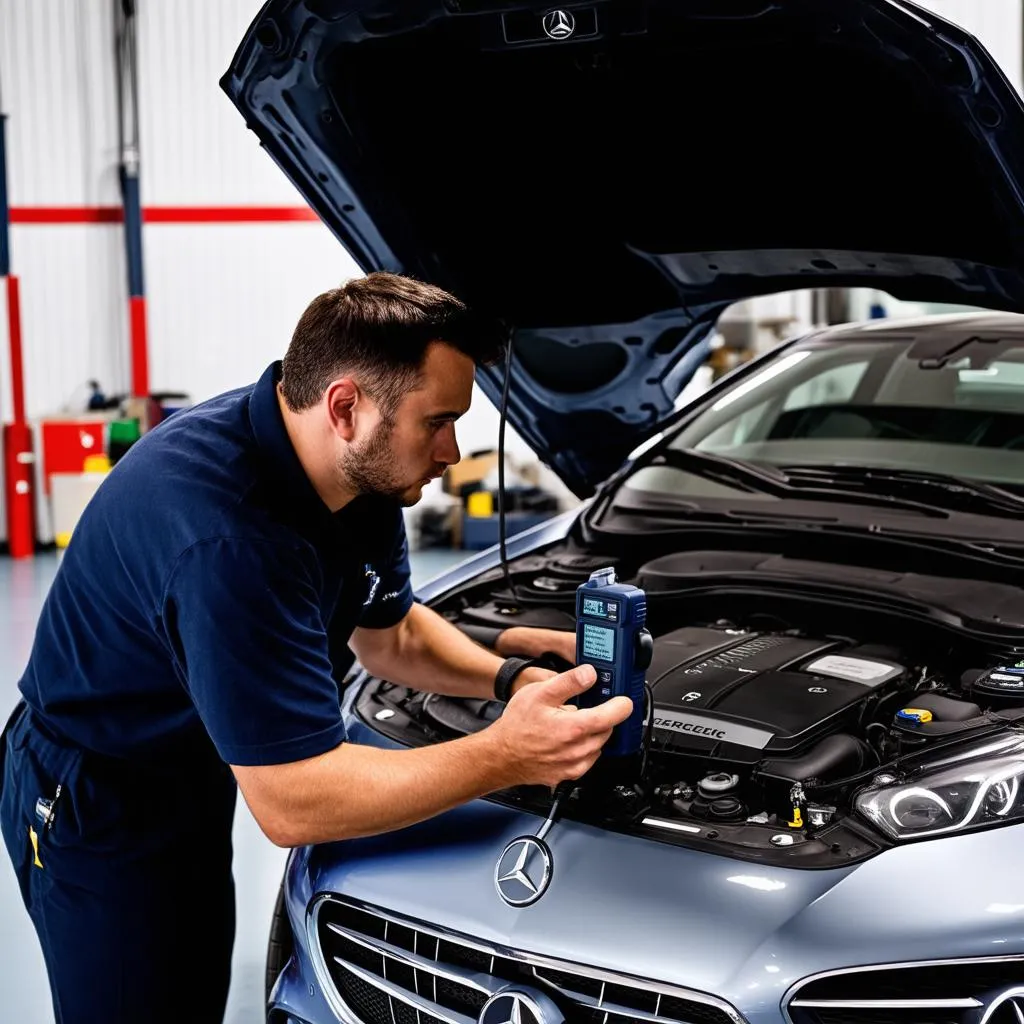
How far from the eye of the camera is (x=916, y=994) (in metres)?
1.38

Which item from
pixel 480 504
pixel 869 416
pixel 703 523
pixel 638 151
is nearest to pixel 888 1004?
pixel 703 523

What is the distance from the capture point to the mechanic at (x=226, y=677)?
1492 mm

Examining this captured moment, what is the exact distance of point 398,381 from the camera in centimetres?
153

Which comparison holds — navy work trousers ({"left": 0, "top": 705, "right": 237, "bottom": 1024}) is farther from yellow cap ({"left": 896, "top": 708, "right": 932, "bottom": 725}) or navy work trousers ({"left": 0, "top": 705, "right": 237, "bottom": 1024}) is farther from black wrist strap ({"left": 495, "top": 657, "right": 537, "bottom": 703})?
yellow cap ({"left": 896, "top": 708, "right": 932, "bottom": 725})

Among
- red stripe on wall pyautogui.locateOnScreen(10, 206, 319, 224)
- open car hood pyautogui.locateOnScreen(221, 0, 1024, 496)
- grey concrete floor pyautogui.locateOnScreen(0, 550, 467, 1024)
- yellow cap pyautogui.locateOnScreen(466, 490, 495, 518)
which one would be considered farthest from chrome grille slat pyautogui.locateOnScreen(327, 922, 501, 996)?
red stripe on wall pyautogui.locateOnScreen(10, 206, 319, 224)

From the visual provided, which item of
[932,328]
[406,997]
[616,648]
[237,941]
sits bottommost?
[237,941]

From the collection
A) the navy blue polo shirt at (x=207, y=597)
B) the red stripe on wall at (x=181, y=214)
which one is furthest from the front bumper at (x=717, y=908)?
the red stripe on wall at (x=181, y=214)

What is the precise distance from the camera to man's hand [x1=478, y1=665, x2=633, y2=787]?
1.51 metres

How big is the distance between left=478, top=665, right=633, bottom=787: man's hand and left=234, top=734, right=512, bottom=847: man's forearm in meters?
0.02

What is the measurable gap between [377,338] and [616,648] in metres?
0.49

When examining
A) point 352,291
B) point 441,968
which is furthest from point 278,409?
point 441,968

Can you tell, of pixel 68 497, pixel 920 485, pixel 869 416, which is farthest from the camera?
pixel 68 497

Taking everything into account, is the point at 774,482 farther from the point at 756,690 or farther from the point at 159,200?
the point at 159,200

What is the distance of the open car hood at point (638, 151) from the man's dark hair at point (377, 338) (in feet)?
1.36
